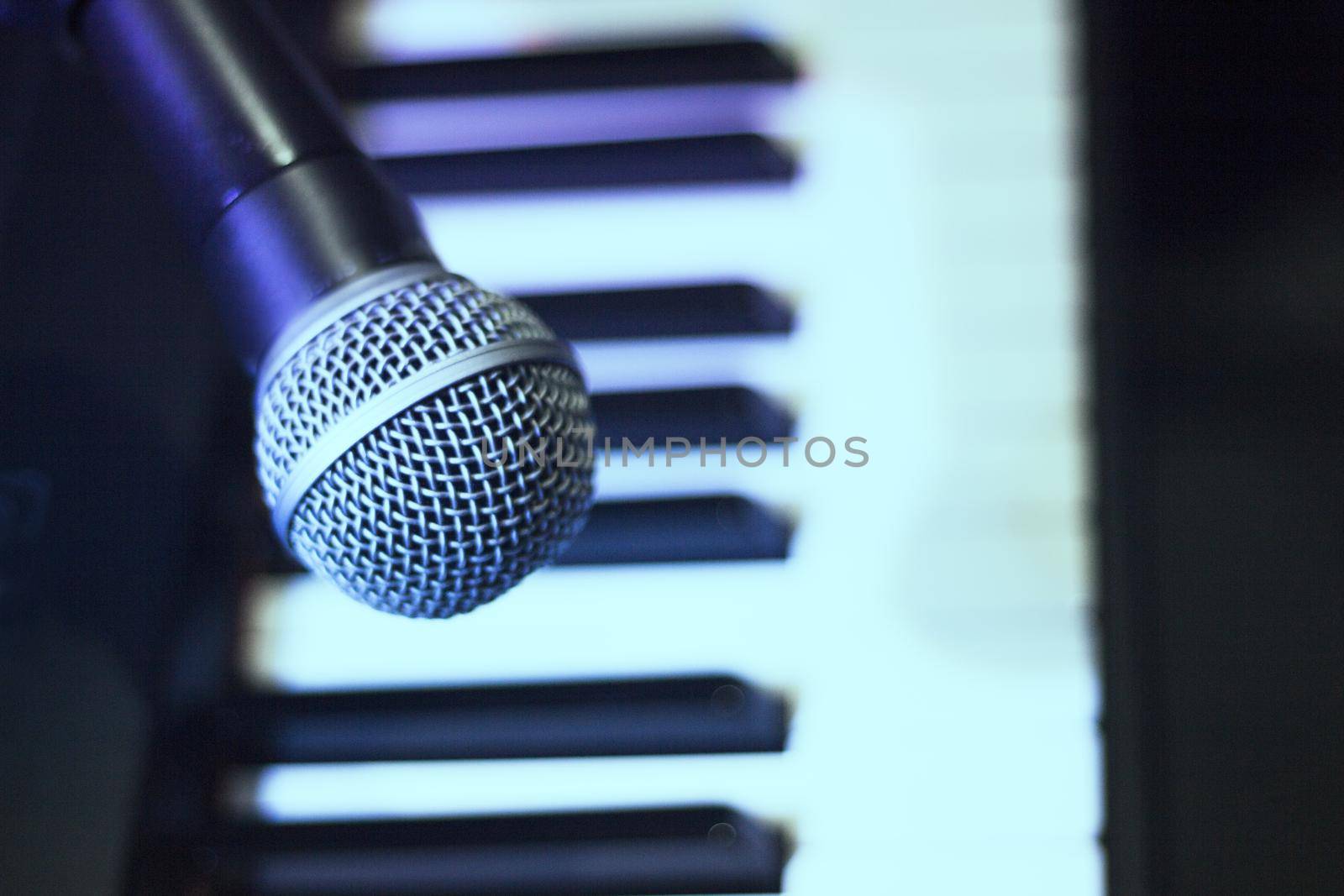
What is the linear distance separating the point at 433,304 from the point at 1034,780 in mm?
559

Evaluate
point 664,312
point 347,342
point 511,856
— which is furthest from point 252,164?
point 511,856

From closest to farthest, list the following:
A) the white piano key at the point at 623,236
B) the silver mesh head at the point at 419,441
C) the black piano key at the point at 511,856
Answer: the silver mesh head at the point at 419,441 < the black piano key at the point at 511,856 < the white piano key at the point at 623,236

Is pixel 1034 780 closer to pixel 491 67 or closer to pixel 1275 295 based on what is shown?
pixel 1275 295

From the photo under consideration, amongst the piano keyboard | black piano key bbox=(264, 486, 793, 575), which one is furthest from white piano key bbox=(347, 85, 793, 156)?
black piano key bbox=(264, 486, 793, 575)

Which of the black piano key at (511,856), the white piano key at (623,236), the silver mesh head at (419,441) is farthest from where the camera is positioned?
the white piano key at (623,236)

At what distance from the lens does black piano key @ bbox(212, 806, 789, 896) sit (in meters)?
0.83

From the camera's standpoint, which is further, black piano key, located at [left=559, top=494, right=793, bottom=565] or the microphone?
black piano key, located at [left=559, top=494, right=793, bottom=565]

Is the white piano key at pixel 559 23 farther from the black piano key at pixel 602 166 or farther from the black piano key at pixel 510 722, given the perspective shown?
the black piano key at pixel 510 722

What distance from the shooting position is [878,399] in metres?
0.91

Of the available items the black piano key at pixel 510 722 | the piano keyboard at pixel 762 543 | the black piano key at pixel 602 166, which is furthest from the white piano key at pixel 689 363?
the black piano key at pixel 510 722

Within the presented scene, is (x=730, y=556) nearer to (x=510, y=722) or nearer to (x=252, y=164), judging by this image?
(x=510, y=722)

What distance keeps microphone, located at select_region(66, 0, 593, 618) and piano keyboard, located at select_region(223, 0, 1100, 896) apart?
10.8 inches

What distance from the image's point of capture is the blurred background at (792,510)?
83 cm

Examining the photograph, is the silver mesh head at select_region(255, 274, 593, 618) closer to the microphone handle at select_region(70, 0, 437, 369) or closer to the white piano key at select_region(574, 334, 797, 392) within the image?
the microphone handle at select_region(70, 0, 437, 369)
